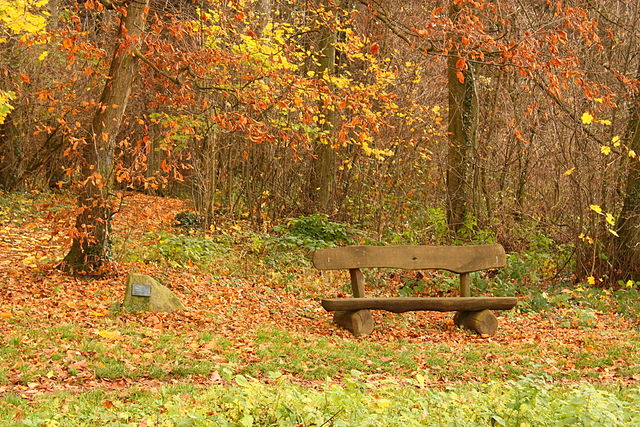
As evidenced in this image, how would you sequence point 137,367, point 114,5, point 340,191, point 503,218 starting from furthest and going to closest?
point 340,191 < point 503,218 < point 114,5 < point 137,367

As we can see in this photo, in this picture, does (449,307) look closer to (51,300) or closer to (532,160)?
(51,300)

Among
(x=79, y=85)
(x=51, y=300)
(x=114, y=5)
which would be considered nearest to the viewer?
(x=51, y=300)

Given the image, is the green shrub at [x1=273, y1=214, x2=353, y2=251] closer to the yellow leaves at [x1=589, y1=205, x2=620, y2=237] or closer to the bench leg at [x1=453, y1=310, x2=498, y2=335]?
the yellow leaves at [x1=589, y1=205, x2=620, y2=237]

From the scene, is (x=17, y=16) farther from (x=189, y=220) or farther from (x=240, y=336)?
(x=240, y=336)

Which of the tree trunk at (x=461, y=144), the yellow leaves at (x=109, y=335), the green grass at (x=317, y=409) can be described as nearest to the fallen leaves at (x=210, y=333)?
the yellow leaves at (x=109, y=335)

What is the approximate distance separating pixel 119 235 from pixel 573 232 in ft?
26.1

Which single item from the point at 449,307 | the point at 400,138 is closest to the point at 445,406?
the point at 449,307

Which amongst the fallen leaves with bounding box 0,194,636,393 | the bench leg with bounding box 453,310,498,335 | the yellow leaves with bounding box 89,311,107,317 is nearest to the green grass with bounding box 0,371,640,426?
the fallen leaves with bounding box 0,194,636,393

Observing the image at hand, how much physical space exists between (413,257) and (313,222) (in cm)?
523

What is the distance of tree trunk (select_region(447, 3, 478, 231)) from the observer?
12953mm

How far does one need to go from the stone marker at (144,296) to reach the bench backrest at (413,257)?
1.88 m

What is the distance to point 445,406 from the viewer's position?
443 cm

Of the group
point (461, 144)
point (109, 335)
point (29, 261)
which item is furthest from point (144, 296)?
point (461, 144)

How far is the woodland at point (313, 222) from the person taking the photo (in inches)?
217
